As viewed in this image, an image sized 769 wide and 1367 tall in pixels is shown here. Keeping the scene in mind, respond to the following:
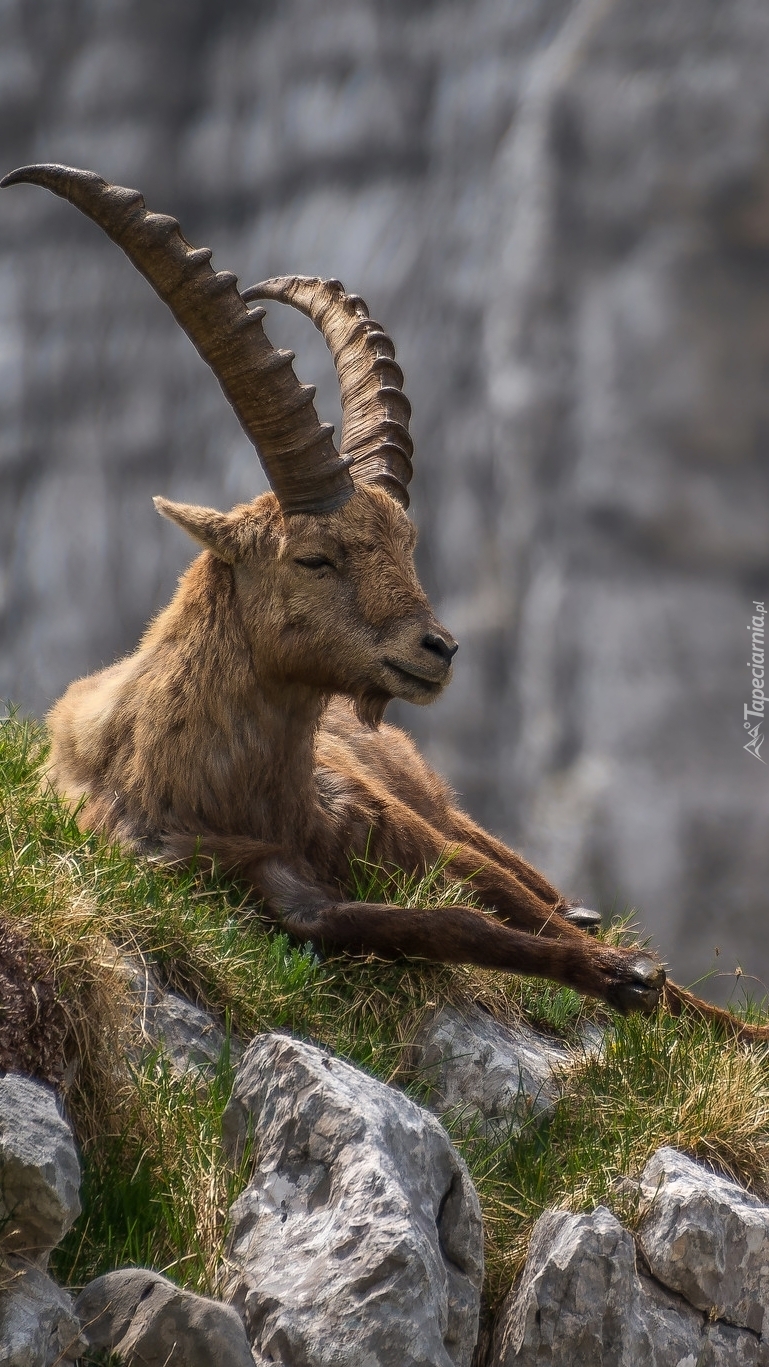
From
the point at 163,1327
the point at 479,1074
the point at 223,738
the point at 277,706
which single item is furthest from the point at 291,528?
the point at 163,1327

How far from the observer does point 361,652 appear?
17.9ft

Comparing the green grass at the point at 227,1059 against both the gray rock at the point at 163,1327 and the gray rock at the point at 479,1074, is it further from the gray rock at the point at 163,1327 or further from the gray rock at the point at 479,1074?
the gray rock at the point at 163,1327

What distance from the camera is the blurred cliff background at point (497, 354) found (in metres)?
10.3

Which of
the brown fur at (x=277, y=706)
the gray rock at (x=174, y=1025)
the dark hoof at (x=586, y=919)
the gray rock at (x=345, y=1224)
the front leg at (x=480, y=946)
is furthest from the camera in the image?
the dark hoof at (x=586, y=919)

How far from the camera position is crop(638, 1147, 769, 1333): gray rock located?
13.0 ft

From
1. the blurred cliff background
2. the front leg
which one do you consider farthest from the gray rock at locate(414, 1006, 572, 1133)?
the blurred cliff background

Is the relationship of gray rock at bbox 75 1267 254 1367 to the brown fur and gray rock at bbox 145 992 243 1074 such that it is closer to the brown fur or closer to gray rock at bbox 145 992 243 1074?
gray rock at bbox 145 992 243 1074

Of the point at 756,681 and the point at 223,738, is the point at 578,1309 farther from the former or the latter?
the point at 756,681

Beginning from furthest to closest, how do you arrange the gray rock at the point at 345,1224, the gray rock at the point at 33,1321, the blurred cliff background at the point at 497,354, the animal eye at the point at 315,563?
the blurred cliff background at the point at 497,354 → the animal eye at the point at 315,563 → the gray rock at the point at 345,1224 → the gray rock at the point at 33,1321

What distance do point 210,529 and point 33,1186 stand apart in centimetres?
313

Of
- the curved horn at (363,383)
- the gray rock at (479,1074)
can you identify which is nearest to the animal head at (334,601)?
the curved horn at (363,383)

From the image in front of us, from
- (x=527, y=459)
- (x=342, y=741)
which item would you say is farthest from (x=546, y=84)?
(x=342, y=741)

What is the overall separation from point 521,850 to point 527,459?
2.89 m

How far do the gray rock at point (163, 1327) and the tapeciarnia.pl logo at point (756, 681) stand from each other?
7777 millimetres
